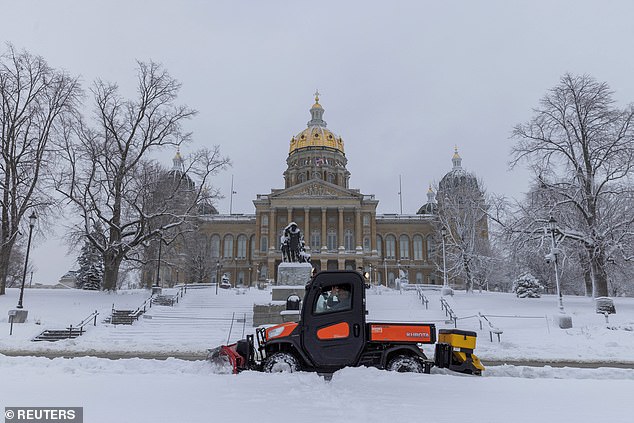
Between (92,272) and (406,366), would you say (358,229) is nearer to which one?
(92,272)

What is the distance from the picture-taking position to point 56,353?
14031mm

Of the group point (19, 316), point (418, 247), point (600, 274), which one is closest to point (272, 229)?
point (418, 247)

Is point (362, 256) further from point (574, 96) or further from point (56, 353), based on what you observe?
point (56, 353)

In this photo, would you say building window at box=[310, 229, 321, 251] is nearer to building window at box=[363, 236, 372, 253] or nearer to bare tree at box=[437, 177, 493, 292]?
building window at box=[363, 236, 372, 253]

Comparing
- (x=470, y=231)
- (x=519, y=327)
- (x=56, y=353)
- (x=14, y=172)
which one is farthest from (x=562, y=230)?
(x=14, y=172)

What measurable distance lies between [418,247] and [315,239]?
16164mm

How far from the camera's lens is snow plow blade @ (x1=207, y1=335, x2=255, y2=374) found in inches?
318

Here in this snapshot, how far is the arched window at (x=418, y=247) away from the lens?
220ft

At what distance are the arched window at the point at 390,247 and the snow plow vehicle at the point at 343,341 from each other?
195ft

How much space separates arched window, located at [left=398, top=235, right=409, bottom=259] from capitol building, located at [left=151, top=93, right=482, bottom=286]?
149 mm

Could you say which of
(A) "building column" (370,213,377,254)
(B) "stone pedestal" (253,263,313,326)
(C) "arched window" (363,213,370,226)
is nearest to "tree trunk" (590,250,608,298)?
(B) "stone pedestal" (253,263,313,326)

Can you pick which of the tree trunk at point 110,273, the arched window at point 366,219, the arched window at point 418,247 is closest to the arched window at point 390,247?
the arched window at point 418,247

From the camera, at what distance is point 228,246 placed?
68250 millimetres

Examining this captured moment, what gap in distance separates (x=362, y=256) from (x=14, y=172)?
4202 cm
